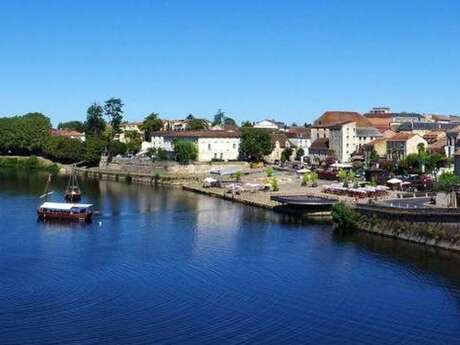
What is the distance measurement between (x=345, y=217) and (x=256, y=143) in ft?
143

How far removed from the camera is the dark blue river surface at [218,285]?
24078mm

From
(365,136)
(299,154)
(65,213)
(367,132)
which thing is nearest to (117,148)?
(299,154)

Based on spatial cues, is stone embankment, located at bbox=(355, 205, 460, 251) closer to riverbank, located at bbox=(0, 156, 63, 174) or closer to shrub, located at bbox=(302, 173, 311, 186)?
shrub, located at bbox=(302, 173, 311, 186)

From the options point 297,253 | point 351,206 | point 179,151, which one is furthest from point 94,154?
point 297,253

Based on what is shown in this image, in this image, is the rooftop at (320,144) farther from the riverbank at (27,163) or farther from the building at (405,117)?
the riverbank at (27,163)

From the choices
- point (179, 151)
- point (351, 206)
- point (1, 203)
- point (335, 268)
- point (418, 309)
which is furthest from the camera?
point (179, 151)

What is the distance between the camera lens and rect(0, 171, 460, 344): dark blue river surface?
24078mm

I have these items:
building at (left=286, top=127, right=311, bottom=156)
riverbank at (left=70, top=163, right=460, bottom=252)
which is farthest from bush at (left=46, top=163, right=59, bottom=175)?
building at (left=286, top=127, right=311, bottom=156)

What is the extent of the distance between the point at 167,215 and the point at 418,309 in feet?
87.9

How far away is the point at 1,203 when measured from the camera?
56906 millimetres

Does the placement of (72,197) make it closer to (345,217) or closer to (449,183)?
(345,217)

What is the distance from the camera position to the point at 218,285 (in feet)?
98.0

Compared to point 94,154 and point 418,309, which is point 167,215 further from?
point 94,154

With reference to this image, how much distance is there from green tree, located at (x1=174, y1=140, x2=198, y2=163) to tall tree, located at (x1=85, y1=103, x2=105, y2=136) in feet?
75.9
